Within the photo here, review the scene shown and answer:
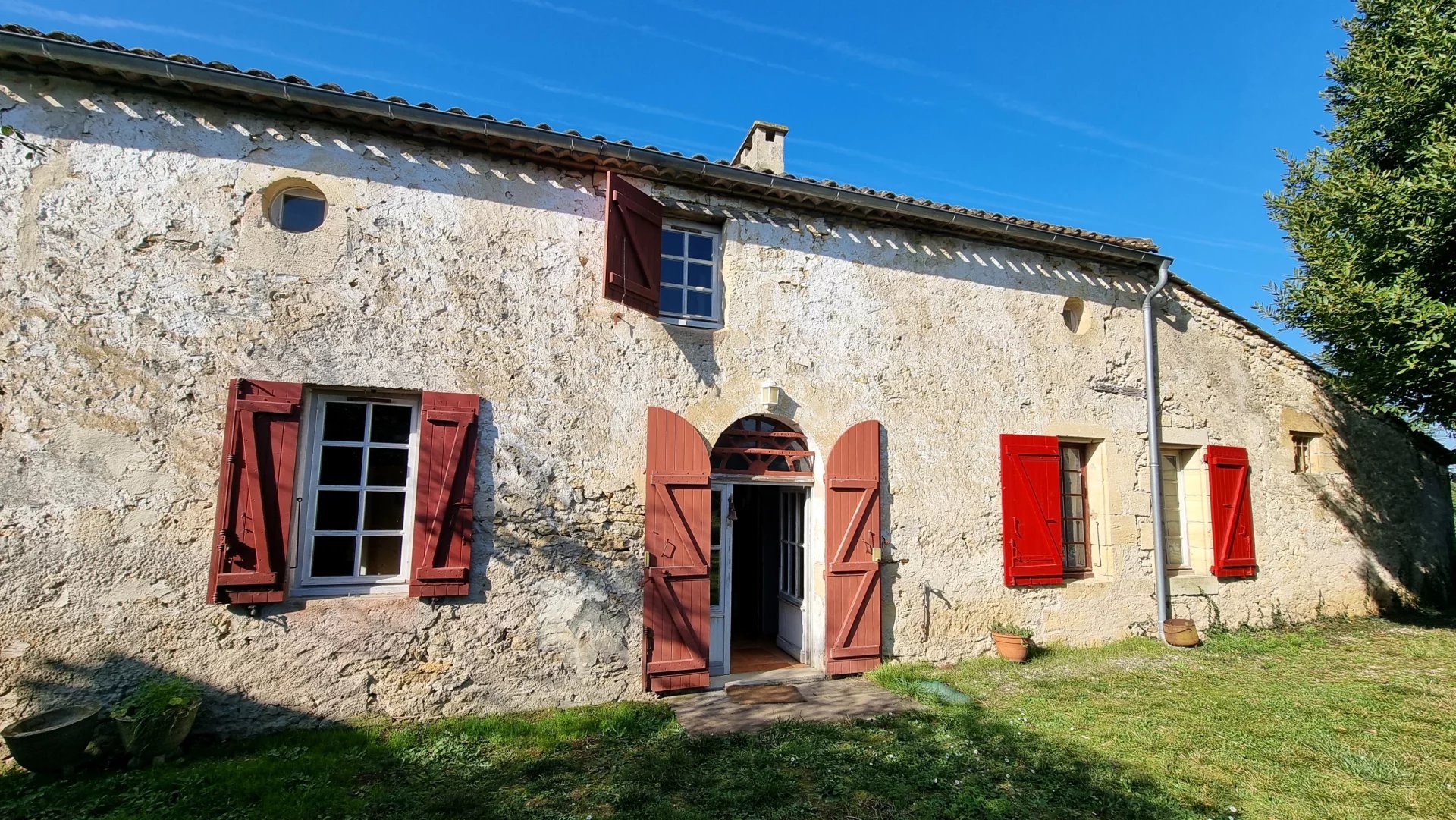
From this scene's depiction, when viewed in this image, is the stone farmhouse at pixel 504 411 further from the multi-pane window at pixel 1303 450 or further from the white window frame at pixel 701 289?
the multi-pane window at pixel 1303 450

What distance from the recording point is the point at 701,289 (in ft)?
19.9

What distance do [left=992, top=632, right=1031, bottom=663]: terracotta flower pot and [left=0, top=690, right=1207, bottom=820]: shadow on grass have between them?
160 centimetres

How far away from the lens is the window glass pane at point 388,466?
4988 mm

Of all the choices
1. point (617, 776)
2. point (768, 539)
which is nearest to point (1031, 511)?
point (768, 539)

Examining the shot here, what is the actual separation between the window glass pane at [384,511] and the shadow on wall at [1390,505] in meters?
9.86

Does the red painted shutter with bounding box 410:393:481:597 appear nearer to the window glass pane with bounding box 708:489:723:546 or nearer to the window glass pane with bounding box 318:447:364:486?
the window glass pane with bounding box 318:447:364:486

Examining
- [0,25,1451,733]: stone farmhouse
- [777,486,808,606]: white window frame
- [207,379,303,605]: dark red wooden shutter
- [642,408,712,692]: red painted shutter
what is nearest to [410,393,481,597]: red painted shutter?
Answer: [0,25,1451,733]: stone farmhouse

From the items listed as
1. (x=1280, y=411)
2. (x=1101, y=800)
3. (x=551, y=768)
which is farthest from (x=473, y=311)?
(x=1280, y=411)

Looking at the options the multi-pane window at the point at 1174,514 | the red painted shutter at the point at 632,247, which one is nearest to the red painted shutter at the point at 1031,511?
the multi-pane window at the point at 1174,514

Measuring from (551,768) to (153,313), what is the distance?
→ 3.94 meters

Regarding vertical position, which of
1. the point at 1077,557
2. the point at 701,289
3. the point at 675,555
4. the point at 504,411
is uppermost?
the point at 701,289

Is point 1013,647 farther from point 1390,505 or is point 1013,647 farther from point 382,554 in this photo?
point 1390,505

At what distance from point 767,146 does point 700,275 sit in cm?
181

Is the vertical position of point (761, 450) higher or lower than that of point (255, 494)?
higher
